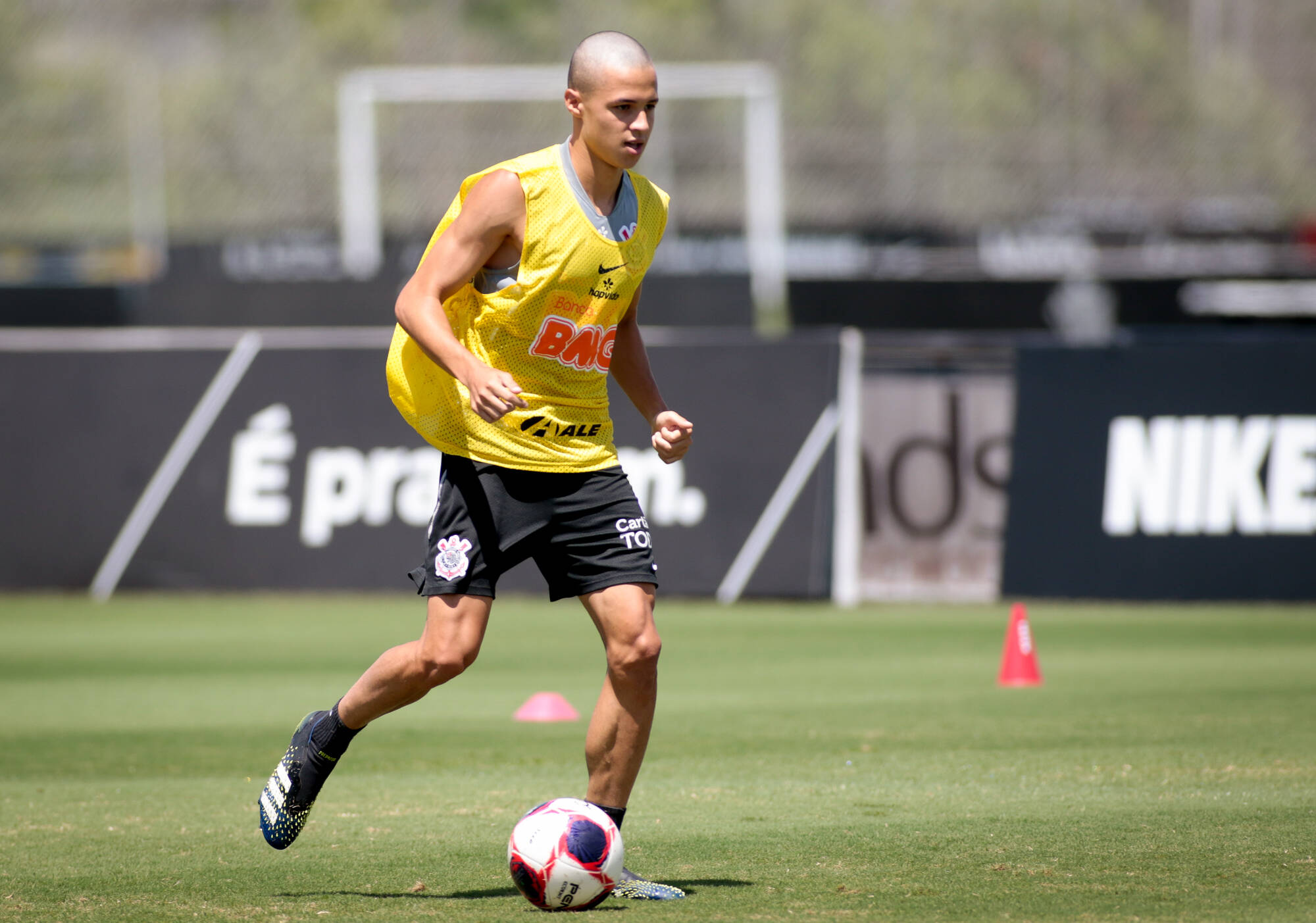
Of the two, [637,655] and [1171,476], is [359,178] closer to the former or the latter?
[1171,476]

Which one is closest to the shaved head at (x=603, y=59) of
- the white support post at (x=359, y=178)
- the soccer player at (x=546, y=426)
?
the soccer player at (x=546, y=426)

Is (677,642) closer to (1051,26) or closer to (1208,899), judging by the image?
(1208,899)

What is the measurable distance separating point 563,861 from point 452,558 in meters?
0.87

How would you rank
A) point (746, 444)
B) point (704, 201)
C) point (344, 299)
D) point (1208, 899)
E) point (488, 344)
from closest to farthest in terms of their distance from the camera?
1. point (1208, 899)
2. point (488, 344)
3. point (746, 444)
4. point (344, 299)
5. point (704, 201)

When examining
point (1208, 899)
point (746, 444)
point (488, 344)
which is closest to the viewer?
point (1208, 899)

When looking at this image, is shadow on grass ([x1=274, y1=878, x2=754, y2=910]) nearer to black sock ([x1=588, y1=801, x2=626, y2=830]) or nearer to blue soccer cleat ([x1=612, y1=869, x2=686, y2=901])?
blue soccer cleat ([x1=612, y1=869, x2=686, y2=901])

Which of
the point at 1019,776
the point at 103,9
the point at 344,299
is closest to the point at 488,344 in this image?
the point at 1019,776

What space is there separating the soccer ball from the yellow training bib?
975 mm

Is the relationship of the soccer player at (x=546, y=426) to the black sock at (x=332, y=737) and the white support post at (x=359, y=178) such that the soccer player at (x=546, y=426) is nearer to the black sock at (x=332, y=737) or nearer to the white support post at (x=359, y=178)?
the black sock at (x=332, y=737)

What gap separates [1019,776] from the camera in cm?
671

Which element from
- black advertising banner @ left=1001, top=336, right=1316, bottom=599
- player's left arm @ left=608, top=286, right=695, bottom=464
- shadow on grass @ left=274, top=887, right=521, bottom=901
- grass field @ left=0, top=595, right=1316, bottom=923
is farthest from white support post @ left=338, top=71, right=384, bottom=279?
shadow on grass @ left=274, top=887, right=521, bottom=901

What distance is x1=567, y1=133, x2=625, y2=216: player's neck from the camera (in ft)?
16.5

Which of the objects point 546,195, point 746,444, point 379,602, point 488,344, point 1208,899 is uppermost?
point 546,195

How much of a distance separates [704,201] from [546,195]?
101ft
